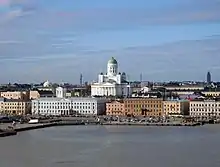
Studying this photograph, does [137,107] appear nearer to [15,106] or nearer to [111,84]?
[111,84]

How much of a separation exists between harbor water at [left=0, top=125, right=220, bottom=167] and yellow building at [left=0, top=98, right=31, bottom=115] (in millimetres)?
12984

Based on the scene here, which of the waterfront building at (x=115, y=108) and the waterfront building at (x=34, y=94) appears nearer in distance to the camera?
the waterfront building at (x=115, y=108)

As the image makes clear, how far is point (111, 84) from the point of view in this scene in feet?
103

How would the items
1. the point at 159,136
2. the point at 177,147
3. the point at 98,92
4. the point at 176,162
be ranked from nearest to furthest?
the point at 176,162 → the point at 177,147 → the point at 159,136 → the point at 98,92

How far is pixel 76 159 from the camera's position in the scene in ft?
37.2

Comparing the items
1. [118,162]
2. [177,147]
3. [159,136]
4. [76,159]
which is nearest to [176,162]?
[118,162]

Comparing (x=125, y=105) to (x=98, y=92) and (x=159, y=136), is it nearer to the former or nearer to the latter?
(x=98, y=92)

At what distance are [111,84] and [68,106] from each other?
10.1 feet

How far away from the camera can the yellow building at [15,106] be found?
29727mm

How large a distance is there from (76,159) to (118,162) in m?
0.77

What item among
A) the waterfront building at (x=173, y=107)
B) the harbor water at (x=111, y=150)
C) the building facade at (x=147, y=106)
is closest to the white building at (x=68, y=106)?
the building facade at (x=147, y=106)

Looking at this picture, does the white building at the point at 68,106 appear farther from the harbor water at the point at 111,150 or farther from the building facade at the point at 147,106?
the harbor water at the point at 111,150

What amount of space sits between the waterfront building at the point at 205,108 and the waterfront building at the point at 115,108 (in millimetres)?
2793

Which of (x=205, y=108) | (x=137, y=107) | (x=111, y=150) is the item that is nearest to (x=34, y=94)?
(x=137, y=107)
